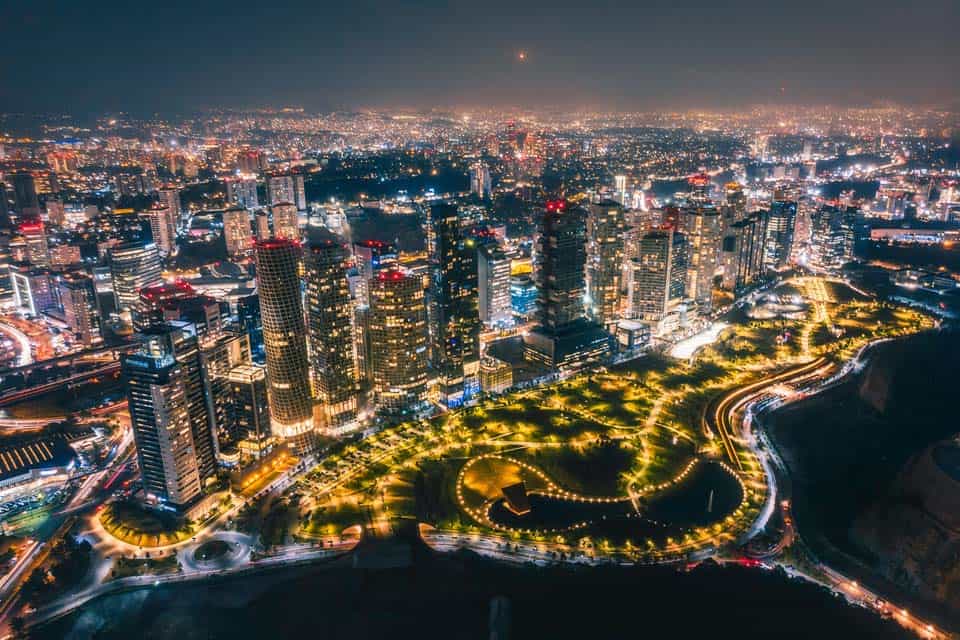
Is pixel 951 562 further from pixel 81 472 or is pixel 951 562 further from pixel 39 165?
pixel 39 165

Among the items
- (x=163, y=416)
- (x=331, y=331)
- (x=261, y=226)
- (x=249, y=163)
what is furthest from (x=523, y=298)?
(x=249, y=163)

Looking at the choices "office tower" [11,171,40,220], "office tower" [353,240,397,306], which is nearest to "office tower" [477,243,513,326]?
"office tower" [353,240,397,306]

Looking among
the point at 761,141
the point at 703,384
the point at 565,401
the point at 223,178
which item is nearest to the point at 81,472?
the point at 565,401

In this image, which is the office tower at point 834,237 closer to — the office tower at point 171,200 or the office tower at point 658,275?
the office tower at point 658,275

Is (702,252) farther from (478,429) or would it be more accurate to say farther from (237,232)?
(237,232)

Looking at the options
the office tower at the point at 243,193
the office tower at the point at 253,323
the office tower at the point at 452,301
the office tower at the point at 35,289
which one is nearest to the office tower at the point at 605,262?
the office tower at the point at 452,301

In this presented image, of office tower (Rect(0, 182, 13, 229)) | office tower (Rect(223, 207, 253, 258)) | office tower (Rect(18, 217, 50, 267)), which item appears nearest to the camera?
office tower (Rect(18, 217, 50, 267))

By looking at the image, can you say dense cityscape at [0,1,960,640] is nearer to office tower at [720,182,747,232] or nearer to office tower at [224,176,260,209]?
office tower at [720,182,747,232]
